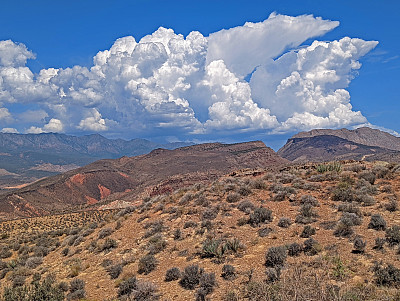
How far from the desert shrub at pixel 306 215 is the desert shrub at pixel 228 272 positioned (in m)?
5.03

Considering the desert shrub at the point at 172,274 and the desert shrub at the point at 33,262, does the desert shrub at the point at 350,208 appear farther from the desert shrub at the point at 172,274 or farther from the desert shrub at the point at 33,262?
the desert shrub at the point at 33,262

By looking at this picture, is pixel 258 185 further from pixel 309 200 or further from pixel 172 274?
pixel 172 274

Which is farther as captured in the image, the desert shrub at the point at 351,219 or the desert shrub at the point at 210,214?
the desert shrub at the point at 210,214

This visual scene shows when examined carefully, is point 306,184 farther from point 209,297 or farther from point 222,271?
point 209,297

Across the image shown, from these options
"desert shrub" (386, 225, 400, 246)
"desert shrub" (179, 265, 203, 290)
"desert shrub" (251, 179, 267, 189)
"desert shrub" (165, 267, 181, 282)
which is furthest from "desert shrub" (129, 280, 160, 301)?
"desert shrub" (251, 179, 267, 189)

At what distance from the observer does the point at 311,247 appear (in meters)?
10.8

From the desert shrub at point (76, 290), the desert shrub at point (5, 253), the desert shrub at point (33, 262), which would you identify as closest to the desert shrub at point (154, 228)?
the desert shrub at point (76, 290)

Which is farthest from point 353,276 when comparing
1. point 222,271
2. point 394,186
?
point 394,186

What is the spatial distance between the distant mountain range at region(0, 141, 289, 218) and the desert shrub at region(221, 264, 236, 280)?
2411 inches

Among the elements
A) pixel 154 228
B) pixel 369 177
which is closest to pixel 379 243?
pixel 369 177

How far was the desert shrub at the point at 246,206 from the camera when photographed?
1616cm

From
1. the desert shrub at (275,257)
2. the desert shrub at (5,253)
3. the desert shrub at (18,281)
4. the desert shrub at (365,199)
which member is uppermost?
the desert shrub at (365,199)

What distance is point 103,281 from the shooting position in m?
12.2

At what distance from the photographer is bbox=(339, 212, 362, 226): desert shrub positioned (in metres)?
12.2
